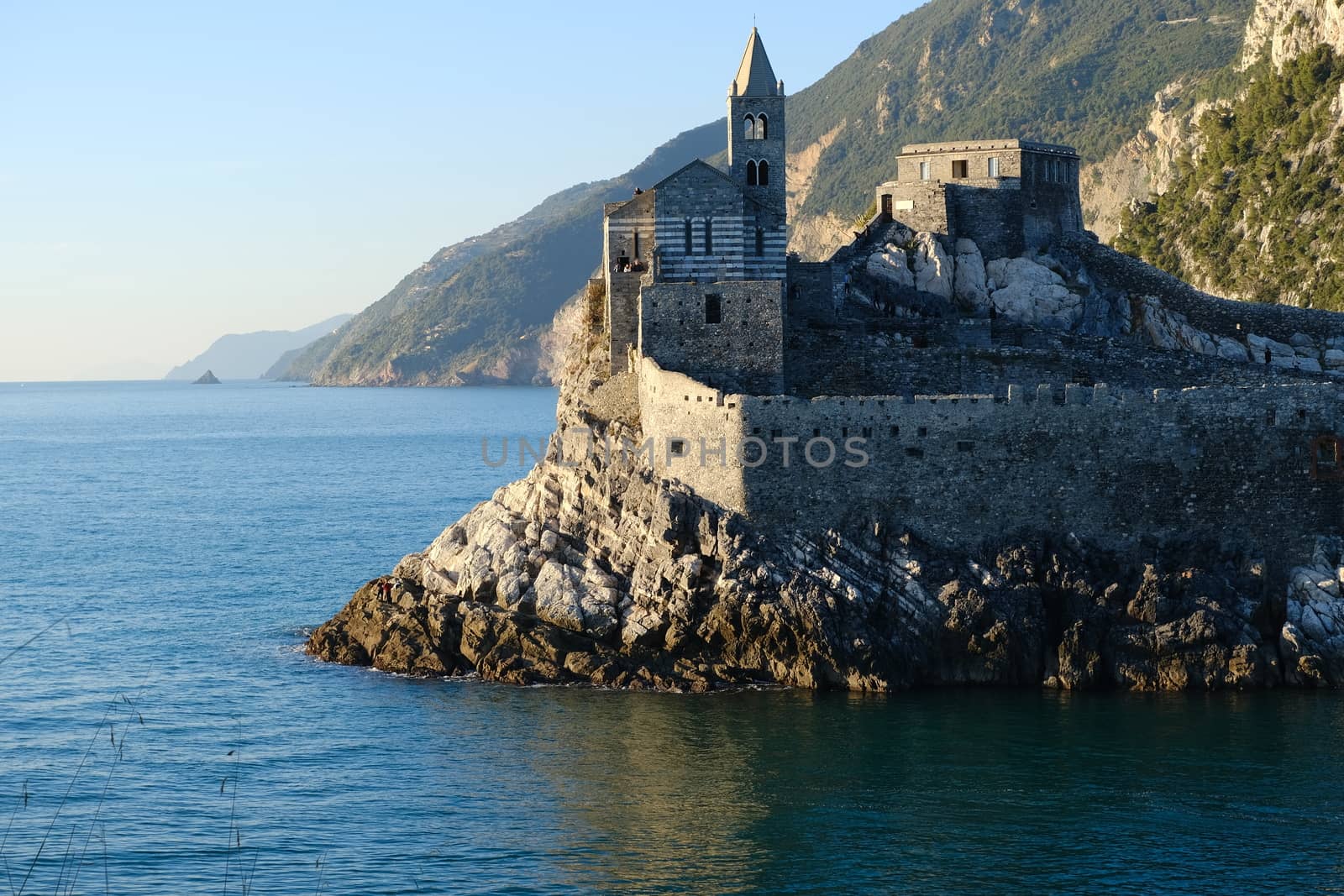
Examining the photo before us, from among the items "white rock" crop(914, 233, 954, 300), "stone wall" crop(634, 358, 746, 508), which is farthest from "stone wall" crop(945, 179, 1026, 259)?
"stone wall" crop(634, 358, 746, 508)

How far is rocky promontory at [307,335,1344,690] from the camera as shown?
163 feet

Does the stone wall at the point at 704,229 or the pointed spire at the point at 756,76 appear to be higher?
the pointed spire at the point at 756,76

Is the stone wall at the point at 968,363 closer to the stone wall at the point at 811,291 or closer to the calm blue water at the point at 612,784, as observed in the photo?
the stone wall at the point at 811,291

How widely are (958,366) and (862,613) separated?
42.0 ft

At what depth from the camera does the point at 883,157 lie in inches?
7121

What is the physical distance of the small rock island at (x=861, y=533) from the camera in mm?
49969

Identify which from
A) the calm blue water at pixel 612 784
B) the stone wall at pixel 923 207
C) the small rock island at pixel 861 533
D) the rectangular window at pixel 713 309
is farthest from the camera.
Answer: the stone wall at pixel 923 207

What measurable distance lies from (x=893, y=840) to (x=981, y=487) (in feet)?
50.9

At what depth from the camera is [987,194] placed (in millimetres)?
68000

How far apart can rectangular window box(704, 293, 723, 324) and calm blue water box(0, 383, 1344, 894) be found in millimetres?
13148

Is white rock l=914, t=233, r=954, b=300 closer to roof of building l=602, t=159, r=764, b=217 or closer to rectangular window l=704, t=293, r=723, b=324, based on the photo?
roof of building l=602, t=159, r=764, b=217

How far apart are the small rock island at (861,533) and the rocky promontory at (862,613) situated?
69 millimetres

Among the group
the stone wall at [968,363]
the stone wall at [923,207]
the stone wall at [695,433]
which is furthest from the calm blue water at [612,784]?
the stone wall at [923,207]

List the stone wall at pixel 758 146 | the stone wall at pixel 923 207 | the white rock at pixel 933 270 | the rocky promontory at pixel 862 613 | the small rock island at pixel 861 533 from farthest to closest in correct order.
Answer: the stone wall at pixel 923 207 < the white rock at pixel 933 270 < the stone wall at pixel 758 146 < the small rock island at pixel 861 533 < the rocky promontory at pixel 862 613
